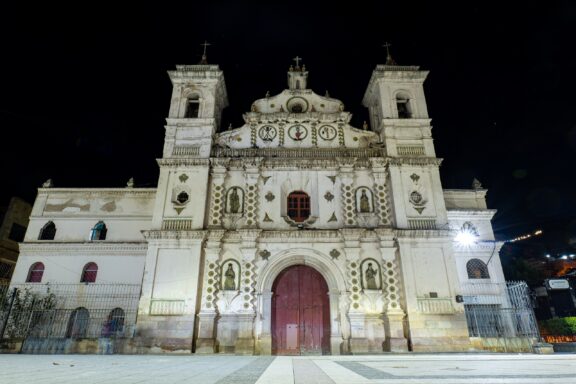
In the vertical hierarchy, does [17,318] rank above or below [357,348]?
above

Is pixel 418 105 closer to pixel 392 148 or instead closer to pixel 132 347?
pixel 392 148

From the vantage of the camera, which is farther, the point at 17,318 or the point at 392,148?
the point at 392,148

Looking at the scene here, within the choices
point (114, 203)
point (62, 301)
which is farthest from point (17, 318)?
point (114, 203)

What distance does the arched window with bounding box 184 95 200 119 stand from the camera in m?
20.0

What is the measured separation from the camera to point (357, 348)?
1436 centimetres

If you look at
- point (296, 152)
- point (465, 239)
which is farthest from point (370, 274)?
point (296, 152)

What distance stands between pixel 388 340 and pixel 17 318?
53.5 ft

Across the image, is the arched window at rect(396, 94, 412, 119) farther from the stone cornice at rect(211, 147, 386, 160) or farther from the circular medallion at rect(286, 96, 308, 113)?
the circular medallion at rect(286, 96, 308, 113)

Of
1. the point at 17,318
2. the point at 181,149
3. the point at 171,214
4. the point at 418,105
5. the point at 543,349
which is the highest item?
the point at 418,105

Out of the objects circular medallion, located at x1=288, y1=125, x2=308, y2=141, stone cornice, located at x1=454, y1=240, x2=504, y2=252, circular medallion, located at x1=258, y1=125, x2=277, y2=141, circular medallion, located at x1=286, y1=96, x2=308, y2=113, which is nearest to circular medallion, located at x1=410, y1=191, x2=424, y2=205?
stone cornice, located at x1=454, y1=240, x2=504, y2=252

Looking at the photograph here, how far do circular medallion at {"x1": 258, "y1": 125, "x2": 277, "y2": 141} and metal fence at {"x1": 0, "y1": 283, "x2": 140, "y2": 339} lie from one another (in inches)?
409

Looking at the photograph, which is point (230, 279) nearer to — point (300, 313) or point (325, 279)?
point (300, 313)

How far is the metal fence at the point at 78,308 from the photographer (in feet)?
52.5

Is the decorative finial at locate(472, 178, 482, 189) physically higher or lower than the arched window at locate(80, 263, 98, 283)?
higher
